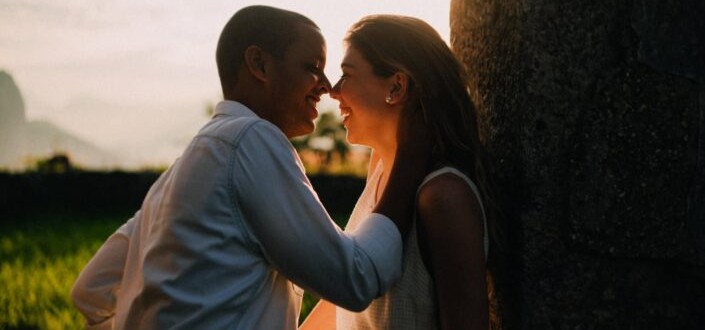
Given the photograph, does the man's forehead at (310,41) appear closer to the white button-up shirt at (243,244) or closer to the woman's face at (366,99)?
the woman's face at (366,99)

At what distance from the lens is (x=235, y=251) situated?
84.9 inches

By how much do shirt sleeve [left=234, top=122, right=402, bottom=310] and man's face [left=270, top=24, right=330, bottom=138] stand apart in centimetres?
30

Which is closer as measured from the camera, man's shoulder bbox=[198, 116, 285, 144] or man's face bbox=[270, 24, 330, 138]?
man's shoulder bbox=[198, 116, 285, 144]

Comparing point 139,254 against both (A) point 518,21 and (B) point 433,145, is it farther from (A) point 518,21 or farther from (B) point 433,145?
(A) point 518,21

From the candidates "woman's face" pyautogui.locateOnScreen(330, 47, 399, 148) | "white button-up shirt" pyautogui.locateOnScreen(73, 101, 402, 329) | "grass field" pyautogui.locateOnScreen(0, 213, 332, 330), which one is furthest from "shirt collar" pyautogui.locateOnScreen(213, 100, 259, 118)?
"grass field" pyautogui.locateOnScreen(0, 213, 332, 330)

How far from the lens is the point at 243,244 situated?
85.4 inches

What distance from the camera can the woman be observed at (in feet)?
7.43

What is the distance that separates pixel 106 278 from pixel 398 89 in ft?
3.71

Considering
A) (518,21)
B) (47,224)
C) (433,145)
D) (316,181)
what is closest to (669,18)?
(518,21)

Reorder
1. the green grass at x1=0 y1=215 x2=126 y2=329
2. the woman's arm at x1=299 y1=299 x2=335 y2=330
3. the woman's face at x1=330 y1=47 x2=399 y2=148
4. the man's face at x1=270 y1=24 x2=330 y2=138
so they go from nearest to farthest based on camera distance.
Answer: the man's face at x1=270 y1=24 x2=330 y2=138 < the woman's face at x1=330 y1=47 x2=399 y2=148 < the woman's arm at x1=299 y1=299 x2=335 y2=330 < the green grass at x1=0 y1=215 x2=126 y2=329

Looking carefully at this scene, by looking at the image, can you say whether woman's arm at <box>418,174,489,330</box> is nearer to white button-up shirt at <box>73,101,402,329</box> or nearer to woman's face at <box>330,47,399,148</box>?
white button-up shirt at <box>73,101,402,329</box>

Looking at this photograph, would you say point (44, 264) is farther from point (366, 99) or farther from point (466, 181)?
point (466, 181)

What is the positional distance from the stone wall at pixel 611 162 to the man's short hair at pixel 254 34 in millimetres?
716

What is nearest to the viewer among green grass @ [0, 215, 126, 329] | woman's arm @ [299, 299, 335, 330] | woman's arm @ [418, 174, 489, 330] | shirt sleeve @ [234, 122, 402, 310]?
shirt sleeve @ [234, 122, 402, 310]
